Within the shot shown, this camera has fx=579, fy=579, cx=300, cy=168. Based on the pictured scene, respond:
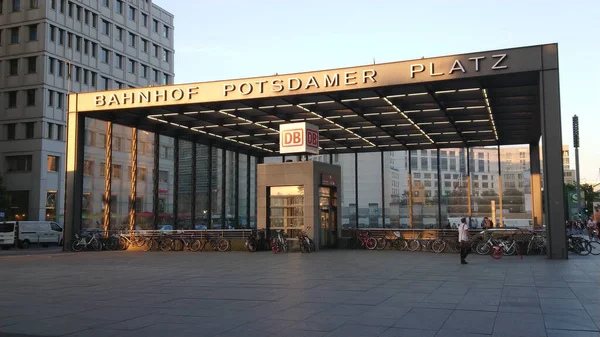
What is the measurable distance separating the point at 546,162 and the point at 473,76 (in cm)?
399

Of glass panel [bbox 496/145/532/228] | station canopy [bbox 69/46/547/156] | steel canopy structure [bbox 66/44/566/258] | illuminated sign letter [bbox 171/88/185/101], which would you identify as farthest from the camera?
glass panel [bbox 496/145/532/228]

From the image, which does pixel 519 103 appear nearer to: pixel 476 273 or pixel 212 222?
pixel 476 273

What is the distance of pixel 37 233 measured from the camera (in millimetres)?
41594

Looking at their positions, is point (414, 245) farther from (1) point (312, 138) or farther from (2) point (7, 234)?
(2) point (7, 234)

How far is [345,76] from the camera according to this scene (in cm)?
2320

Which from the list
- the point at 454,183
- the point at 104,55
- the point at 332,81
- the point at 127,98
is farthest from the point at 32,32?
the point at 332,81

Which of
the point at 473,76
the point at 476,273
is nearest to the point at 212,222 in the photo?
the point at 473,76

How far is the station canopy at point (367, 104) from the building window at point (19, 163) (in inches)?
1175

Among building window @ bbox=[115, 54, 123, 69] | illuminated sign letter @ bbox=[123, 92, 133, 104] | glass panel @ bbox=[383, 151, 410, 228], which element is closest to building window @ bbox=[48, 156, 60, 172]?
building window @ bbox=[115, 54, 123, 69]

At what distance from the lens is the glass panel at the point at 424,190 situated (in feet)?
127

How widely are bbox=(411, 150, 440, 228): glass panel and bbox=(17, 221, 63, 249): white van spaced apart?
85.9 ft

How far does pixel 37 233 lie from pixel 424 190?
2758cm

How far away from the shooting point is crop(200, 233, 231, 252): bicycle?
2822 cm

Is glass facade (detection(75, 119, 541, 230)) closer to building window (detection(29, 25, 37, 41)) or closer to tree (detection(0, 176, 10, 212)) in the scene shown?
tree (detection(0, 176, 10, 212))
